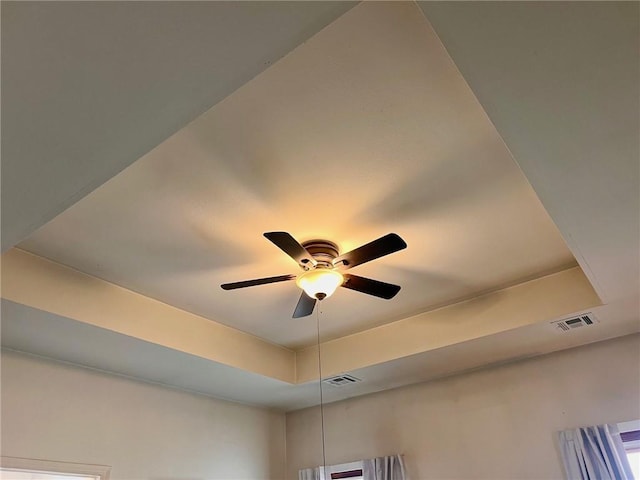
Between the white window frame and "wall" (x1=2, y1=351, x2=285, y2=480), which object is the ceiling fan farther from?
the white window frame

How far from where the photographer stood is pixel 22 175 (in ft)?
5.59

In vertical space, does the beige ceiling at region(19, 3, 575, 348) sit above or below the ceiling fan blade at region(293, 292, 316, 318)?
above

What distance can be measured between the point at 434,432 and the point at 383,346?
0.82 meters

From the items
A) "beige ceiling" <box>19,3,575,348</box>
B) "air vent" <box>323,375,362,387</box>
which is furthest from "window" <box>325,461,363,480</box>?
"beige ceiling" <box>19,3,575,348</box>

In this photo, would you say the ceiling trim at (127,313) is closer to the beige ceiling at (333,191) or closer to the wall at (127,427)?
the beige ceiling at (333,191)

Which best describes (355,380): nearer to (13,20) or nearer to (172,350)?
(172,350)

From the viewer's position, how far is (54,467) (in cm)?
301

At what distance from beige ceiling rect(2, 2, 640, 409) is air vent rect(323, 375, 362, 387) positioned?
10 cm

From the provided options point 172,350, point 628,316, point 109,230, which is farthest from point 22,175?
point 628,316

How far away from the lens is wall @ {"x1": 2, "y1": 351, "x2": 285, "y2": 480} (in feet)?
9.88

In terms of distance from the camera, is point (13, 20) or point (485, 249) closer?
point (13, 20)

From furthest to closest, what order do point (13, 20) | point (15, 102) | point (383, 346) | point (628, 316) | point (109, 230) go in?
point (383, 346) → point (628, 316) → point (109, 230) → point (15, 102) → point (13, 20)

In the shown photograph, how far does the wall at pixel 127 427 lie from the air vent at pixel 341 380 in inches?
36.3

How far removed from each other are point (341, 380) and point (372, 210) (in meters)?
1.93
